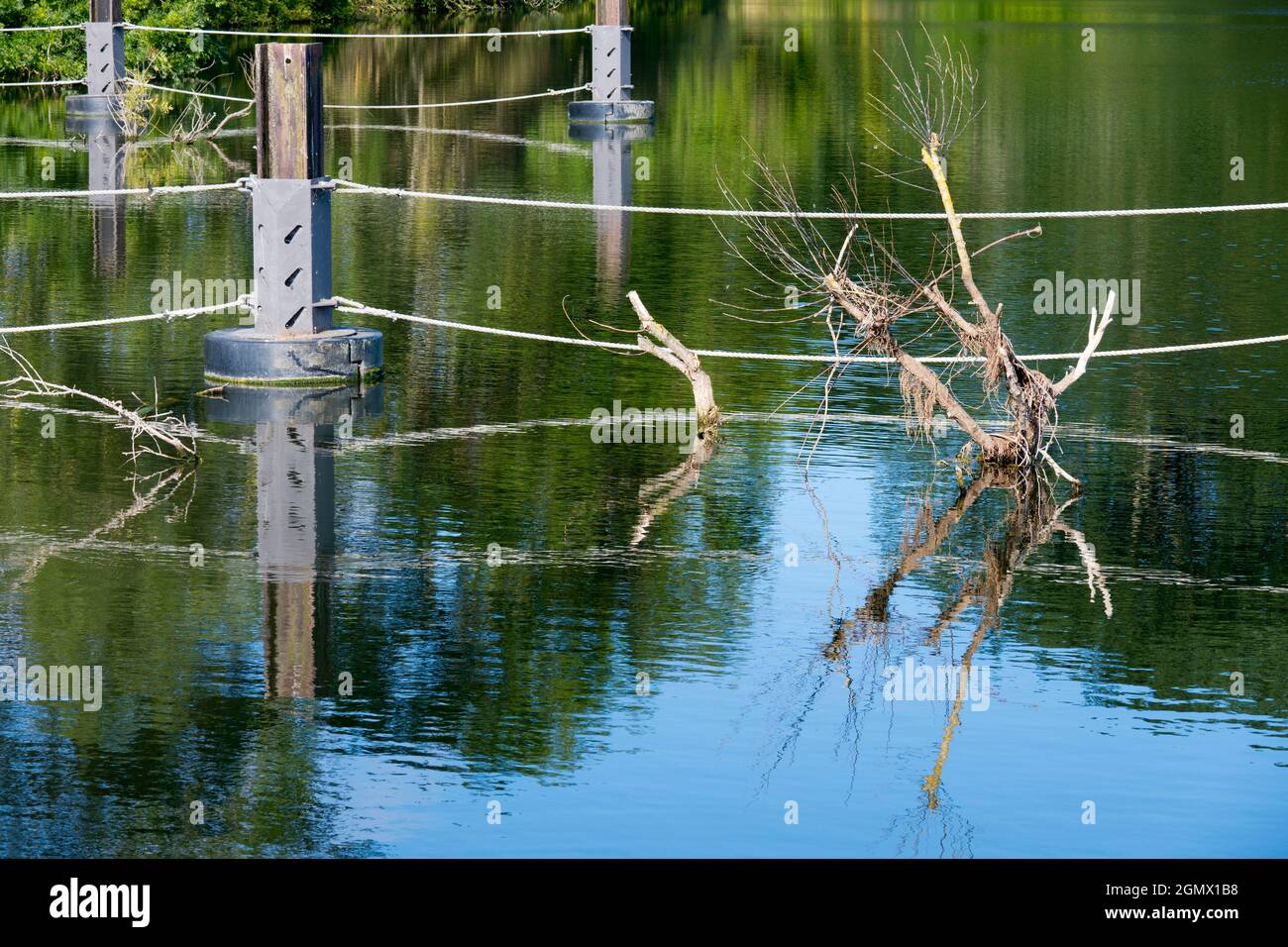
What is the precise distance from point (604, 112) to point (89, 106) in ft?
21.6

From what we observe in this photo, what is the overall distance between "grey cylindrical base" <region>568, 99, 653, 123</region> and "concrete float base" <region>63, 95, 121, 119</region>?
19.2 feet

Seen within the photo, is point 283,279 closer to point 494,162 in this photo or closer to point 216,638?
point 216,638

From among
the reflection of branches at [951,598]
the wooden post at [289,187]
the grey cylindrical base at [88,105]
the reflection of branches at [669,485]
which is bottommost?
the reflection of branches at [951,598]

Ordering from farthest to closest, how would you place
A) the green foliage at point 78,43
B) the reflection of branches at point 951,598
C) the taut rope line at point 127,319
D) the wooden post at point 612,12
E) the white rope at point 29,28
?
the green foliage at point 78,43, the white rope at point 29,28, the wooden post at point 612,12, the taut rope line at point 127,319, the reflection of branches at point 951,598

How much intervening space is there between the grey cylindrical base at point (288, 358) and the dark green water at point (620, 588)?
0.34 meters

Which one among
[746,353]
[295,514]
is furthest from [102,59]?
[295,514]

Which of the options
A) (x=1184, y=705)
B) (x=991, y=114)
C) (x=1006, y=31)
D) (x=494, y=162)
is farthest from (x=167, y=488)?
(x=1006, y=31)

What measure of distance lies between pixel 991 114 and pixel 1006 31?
2039cm

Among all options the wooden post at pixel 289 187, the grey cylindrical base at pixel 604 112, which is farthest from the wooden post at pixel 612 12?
the wooden post at pixel 289 187

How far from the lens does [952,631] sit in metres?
9.30

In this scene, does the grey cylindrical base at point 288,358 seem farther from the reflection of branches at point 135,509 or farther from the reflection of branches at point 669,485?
the reflection of branches at point 669,485

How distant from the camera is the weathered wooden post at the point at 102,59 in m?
28.9

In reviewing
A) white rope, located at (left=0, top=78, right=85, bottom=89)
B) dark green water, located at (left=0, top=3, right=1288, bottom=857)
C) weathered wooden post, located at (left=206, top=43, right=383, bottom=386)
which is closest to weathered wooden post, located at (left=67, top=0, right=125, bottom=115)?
white rope, located at (left=0, top=78, right=85, bottom=89)
